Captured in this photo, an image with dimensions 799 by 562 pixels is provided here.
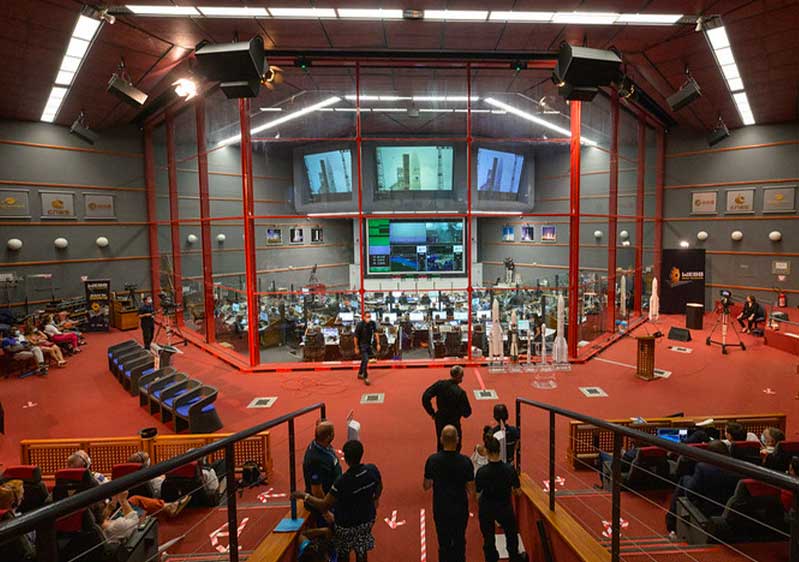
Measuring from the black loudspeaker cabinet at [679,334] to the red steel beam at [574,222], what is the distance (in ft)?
13.3

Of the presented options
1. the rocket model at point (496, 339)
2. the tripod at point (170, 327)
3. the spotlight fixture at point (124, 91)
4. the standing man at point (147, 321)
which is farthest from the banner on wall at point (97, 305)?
the rocket model at point (496, 339)

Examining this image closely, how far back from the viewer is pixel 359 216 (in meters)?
10.5

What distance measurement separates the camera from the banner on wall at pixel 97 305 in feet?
48.8

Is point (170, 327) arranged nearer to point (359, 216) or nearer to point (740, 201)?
point (359, 216)

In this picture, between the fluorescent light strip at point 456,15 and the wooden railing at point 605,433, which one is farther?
the fluorescent light strip at point 456,15

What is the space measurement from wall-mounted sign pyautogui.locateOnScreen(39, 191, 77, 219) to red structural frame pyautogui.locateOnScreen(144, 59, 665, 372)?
2499mm

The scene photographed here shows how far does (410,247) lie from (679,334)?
9946 mm

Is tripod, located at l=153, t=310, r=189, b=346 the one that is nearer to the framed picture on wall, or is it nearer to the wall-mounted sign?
the wall-mounted sign

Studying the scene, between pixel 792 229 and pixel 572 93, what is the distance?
1090cm

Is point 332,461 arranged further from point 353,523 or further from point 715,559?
point 715,559

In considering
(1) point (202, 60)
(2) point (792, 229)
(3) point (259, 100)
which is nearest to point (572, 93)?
(1) point (202, 60)

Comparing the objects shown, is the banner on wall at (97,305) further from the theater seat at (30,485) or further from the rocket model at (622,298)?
the rocket model at (622,298)

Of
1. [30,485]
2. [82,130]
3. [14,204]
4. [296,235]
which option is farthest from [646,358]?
[14,204]

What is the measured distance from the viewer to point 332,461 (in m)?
3.97
